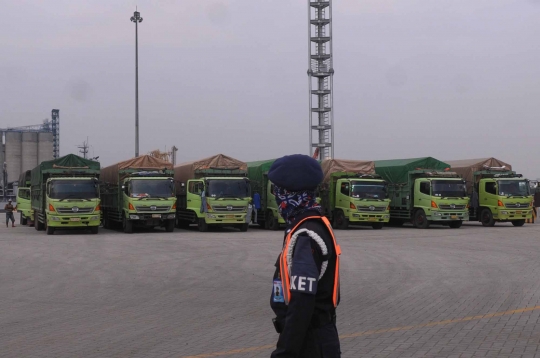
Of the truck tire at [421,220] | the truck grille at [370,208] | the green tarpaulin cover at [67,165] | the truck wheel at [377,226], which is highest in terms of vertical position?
the green tarpaulin cover at [67,165]

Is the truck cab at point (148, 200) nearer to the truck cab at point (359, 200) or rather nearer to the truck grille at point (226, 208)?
the truck grille at point (226, 208)

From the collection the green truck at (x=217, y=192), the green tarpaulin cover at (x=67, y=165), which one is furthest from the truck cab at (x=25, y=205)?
the green truck at (x=217, y=192)

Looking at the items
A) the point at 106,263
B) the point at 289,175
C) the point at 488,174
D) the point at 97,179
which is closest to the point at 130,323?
the point at 289,175

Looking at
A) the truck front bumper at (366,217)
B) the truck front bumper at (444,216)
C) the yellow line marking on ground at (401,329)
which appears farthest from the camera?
the truck front bumper at (366,217)

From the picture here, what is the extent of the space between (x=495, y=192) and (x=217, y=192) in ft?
40.3

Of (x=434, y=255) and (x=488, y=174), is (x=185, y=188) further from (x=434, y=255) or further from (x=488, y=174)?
(x=434, y=255)

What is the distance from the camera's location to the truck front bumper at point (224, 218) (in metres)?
30.8

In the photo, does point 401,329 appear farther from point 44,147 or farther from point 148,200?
point 44,147

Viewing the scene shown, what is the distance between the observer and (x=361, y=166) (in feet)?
112

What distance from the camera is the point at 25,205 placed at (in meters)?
38.7

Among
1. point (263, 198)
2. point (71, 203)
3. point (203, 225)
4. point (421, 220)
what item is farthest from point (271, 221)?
point (71, 203)

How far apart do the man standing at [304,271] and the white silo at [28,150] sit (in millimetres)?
110057

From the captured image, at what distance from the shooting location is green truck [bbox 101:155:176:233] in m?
30.0

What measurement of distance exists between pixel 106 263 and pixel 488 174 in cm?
2236
